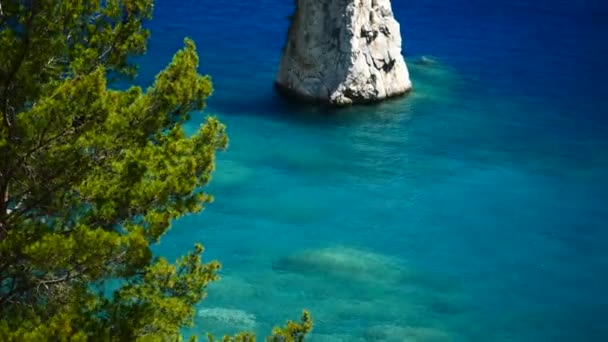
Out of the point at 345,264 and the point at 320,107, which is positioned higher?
the point at 320,107

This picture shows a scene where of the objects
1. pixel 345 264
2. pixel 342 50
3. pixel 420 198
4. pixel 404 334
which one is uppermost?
pixel 342 50

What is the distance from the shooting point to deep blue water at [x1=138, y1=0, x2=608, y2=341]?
21906 mm

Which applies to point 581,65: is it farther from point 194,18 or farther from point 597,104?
point 194,18

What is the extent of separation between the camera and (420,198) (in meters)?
28.0

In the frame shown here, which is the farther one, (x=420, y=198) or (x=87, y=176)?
(x=420, y=198)

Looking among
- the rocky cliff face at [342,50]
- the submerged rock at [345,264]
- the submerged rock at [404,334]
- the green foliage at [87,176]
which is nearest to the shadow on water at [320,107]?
the rocky cliff face at [342,50]

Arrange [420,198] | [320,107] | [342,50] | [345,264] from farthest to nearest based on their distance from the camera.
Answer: [320,107] → [342,50] → [420,198] → [345,264]

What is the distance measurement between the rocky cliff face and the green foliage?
21.3 m

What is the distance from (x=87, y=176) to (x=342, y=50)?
2317cm

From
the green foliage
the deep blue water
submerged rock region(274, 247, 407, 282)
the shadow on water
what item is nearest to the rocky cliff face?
the shadow on water

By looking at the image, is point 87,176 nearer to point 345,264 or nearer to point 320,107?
point 345,264

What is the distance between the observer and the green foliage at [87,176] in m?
10.5

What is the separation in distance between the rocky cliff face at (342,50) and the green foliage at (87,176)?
21.3 meters

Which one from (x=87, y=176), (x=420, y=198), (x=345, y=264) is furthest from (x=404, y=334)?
(x=87, y=176)
